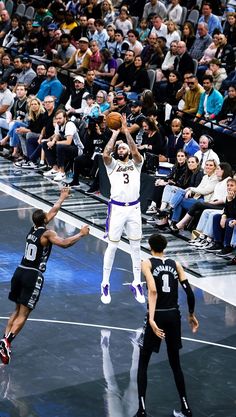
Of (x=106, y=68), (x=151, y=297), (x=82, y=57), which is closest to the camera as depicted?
(x=151, y=297)

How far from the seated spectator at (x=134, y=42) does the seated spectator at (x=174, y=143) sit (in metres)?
4.49

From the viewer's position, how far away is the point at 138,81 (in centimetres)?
2167

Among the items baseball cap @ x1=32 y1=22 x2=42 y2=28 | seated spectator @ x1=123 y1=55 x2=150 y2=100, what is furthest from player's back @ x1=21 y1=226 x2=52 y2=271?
baseball cap @ x1=32 y1=22 x2=42 y2=28

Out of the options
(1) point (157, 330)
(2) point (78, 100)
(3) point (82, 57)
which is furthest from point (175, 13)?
(1) point (157, 330)

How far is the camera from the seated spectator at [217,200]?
1684 centimetres

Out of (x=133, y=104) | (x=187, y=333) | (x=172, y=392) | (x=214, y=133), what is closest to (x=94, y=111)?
(x=133, y=104)

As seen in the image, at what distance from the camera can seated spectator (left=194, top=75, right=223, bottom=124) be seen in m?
19.5

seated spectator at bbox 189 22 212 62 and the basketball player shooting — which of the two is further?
seated spectator at bbox 189 22 212 62

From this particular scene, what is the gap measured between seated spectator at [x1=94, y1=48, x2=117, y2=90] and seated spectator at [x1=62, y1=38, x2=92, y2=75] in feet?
1.38

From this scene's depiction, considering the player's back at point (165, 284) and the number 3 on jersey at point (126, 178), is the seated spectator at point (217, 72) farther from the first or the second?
the player's back at point (165, 284)

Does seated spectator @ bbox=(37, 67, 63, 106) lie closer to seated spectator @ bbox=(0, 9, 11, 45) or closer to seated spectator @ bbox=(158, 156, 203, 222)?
seated spectator @ bbox=(0, 9, 11, 45)

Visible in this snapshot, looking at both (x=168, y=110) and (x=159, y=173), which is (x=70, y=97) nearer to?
(x=168, y=110)

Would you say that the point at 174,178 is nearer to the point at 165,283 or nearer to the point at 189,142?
the point at 189,142

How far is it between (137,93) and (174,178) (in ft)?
14.2
